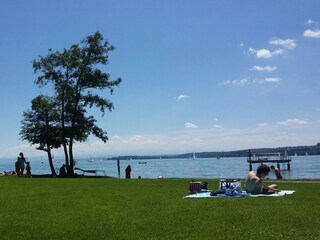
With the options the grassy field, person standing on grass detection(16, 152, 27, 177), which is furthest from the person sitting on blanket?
person standing on grass detection(16, 152, 27, 177)

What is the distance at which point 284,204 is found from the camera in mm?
12727

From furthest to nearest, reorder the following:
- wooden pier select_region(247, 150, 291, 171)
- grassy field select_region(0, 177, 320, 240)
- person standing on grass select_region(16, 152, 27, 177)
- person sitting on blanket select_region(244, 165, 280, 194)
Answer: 1. wooden pier select_region(247, 150, 291, 171)
2. person standing on grass select_region(16, 152, 27, 177)
3. person sitting on blanket select_region(244, 165, 280, 194)
4. grassy field select_region(0, 177, 320, 240)

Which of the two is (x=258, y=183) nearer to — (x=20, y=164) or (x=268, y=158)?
(x=20, y=164)

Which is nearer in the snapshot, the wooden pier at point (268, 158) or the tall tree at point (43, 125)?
the tall tree at point (43, 125)

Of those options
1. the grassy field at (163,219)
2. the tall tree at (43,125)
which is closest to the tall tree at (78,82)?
the tall tree at (43,125)

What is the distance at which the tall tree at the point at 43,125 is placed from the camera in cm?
4603

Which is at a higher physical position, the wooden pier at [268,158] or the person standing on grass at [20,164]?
the person standing on grass at [20,164]

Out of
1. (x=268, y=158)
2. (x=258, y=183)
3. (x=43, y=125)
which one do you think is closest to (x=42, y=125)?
(x=43, y=125)

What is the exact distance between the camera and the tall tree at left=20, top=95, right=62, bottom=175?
4603 cm

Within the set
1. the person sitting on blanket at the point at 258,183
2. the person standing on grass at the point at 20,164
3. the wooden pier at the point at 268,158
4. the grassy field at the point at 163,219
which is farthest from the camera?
the wooden pier at the point at 268,158

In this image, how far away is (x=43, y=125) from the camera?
4675 cm

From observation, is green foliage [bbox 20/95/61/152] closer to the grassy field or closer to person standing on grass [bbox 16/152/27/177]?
person standing on grass [bbox 16/152/27/177]

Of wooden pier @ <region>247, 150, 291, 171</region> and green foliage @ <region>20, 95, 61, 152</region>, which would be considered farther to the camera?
wooden pier @ <region>247, 150, 291, 171</region>

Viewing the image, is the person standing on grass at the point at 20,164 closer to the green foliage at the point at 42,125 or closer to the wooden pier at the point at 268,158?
the green foliage at the point at 42,125
